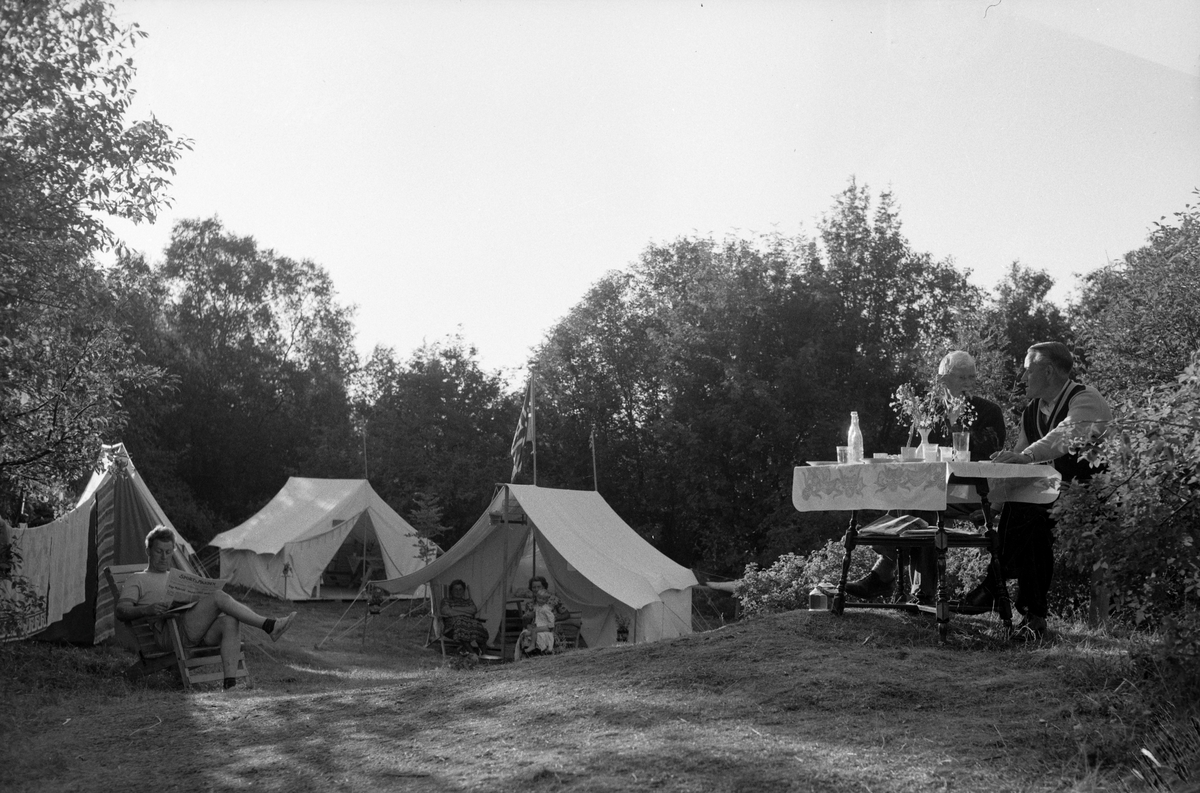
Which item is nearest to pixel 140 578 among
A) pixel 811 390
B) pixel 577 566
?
pixel 577 566

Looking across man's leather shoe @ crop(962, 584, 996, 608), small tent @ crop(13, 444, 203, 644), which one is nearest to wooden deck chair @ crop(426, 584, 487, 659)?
small tent @ crop(13, 444, 203, 644)

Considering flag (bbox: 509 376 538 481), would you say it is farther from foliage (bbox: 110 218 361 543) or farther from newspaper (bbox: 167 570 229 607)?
foliage (bbox: 110 218 361 543)

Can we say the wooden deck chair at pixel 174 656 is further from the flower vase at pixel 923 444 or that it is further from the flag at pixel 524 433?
the flag at pixel 524 433

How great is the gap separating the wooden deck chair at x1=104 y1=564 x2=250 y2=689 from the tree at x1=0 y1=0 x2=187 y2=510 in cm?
130

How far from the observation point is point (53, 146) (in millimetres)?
5852

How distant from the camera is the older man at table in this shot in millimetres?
4352

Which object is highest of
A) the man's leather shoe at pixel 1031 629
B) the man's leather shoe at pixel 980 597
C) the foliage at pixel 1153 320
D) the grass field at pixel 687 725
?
the foliage at pixel 1153 320

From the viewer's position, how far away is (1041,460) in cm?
384

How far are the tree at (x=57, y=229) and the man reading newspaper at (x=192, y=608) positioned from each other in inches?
42.7

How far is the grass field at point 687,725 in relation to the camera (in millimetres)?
2627

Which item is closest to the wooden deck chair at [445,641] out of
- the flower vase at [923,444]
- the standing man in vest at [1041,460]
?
the flower vase at [923,444]

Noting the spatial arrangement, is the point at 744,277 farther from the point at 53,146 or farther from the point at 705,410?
the point at 53,146

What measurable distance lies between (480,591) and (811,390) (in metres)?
10.6

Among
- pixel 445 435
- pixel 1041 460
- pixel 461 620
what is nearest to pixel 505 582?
pixel 461 620
